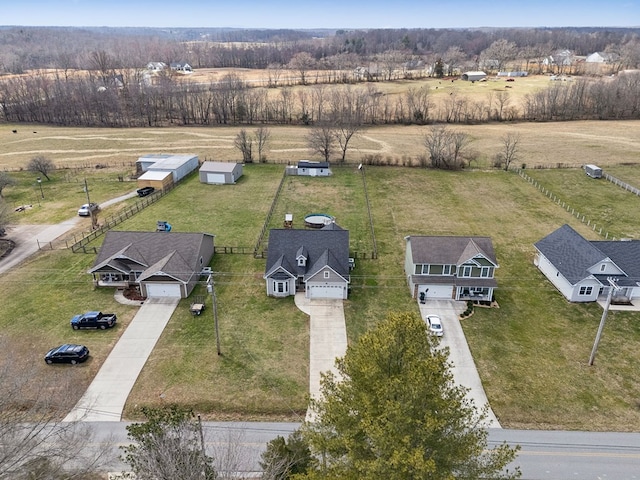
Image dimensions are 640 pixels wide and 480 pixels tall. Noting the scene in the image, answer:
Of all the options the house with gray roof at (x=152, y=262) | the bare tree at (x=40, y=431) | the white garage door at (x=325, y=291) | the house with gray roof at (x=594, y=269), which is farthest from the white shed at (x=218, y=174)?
the house with gray roof at (x=594, y=269)

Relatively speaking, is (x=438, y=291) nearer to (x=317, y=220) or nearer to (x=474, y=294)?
(x=474, y=294)

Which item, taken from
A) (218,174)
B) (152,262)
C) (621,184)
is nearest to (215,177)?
(218,174)

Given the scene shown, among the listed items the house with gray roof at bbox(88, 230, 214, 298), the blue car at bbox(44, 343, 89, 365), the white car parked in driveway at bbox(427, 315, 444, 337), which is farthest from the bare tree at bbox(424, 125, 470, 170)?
the blue car at bbox(44, 343, 89, 365)

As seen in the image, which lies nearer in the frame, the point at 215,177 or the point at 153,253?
the point at 153,253

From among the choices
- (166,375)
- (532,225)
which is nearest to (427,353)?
(166,375)

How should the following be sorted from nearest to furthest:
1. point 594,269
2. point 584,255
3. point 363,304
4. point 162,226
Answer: point 594,269, point 363,304, point 584,255, point 162,226

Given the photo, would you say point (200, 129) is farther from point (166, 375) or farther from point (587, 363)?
point (587, 363)

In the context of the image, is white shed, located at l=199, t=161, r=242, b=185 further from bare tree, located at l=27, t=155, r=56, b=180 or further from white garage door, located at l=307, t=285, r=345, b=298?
white garage door, located at l=307, t=285, r=345, b=298
